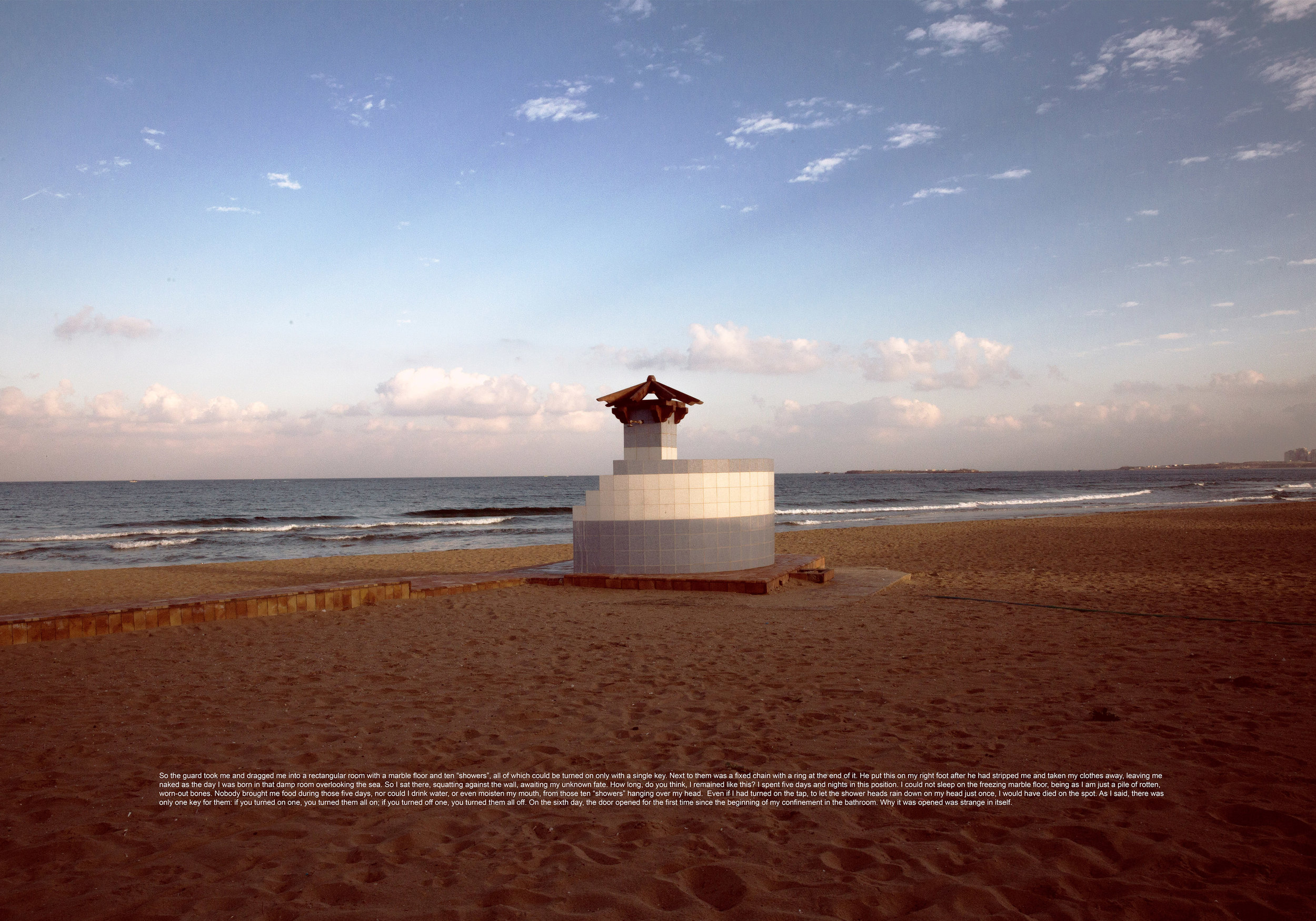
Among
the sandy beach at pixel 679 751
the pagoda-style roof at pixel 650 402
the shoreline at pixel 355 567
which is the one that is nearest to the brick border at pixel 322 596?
the sandy beach at pixel 679 751

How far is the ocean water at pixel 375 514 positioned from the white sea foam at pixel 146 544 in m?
0.11

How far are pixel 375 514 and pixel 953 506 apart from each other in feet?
121

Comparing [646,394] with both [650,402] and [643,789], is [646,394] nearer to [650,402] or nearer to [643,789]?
[650,402]

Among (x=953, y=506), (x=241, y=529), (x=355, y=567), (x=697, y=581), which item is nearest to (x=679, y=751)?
(x=697, y=581)

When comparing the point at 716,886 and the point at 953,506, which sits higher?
the point at 716,886

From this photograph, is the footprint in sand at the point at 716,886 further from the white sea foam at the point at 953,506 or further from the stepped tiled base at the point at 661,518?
the white sea foam at the point at 953,506

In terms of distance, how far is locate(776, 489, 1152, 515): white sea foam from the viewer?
1582 inches

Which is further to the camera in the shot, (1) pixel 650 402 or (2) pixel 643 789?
(1) pixel 650 402

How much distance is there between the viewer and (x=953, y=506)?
4306cm

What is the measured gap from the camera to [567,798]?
3.61m

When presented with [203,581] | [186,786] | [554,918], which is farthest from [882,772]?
[203,581]

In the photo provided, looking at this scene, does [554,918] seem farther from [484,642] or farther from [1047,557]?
[1047,557]

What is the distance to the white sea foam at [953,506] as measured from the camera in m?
40.2

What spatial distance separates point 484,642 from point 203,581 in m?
10.8
